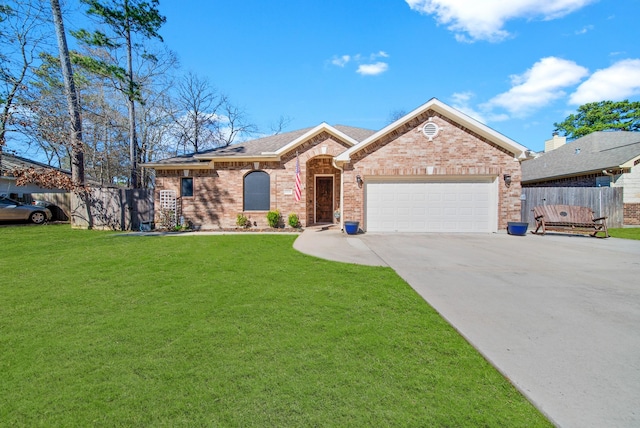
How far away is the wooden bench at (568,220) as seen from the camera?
34.1ft

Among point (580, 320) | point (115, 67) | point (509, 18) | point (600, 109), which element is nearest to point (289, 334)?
point (580, 320)

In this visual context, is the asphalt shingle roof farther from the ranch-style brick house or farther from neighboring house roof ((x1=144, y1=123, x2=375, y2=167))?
the ranch-style brick house

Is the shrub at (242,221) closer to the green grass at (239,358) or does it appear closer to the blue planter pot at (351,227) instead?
the blue planter pot at (351,227)

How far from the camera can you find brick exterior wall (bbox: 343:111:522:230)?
11.4 m

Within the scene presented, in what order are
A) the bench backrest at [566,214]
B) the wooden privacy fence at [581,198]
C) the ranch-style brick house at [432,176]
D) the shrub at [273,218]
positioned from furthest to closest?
the wooden privacy fence at [581,198], the shrub at [273,218], the ranch-style brick house at [432,176], the bench backrest at [566,214]

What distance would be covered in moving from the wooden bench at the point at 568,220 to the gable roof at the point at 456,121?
2.56 meters

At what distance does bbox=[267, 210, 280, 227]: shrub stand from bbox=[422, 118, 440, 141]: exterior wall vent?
24.0 ft

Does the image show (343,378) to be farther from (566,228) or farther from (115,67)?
(115,67)

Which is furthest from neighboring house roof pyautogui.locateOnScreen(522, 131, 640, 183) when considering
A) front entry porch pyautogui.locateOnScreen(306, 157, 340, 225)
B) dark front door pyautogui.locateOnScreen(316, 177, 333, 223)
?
dark front door pyautogui.locateOnScreen(316, 177, 333, 223)

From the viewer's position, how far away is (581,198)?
14.3 metres

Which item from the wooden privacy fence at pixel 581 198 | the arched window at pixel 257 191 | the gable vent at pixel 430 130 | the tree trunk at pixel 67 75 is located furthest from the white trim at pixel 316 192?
the tree trunk at pixel 67 75

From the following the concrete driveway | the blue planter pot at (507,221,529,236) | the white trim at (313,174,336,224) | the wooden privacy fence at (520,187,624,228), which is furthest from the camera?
the white trim at (313,174,336,224)

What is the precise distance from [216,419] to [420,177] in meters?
11.3

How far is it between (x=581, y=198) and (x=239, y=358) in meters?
18.4
